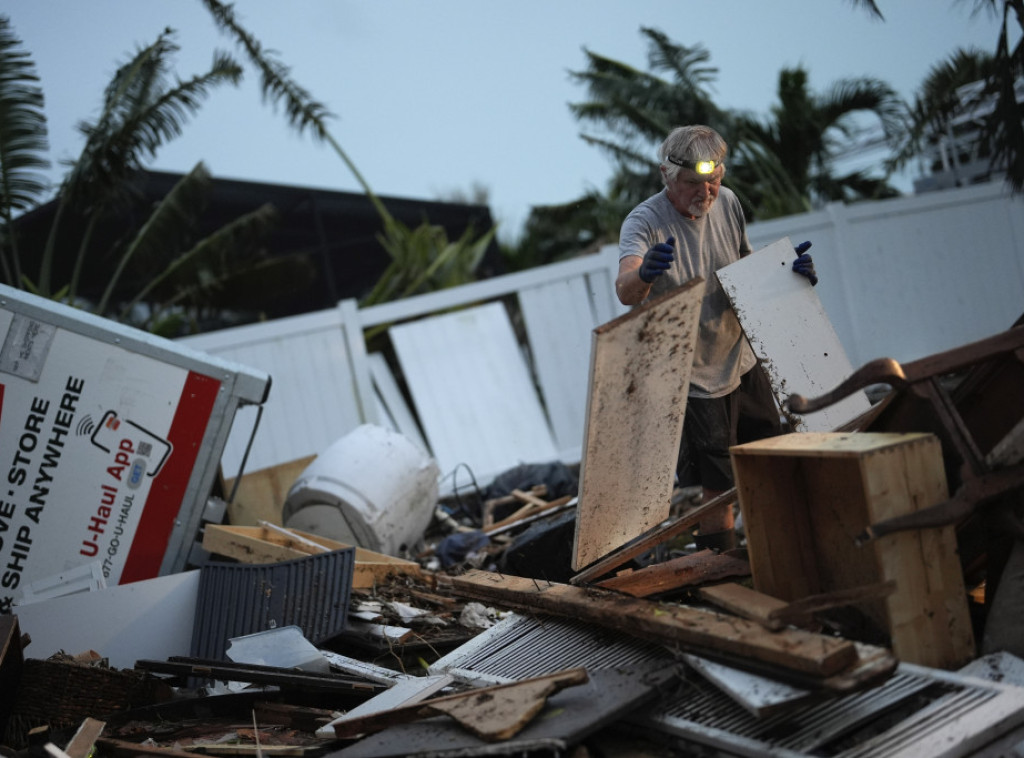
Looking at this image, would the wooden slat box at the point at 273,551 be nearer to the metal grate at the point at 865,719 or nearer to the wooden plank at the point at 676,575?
the wooden plank at the point at 676,575

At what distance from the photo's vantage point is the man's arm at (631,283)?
3.61 metres

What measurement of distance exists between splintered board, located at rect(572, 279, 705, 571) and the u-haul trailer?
8.83 ft

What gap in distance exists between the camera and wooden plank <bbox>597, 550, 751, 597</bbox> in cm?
310

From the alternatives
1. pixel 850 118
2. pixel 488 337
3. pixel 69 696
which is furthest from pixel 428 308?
pixel 850 118

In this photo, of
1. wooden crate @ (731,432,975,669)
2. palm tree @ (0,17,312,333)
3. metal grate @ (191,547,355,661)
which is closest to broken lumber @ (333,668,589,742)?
wooden crate @ (731,432,975,669)

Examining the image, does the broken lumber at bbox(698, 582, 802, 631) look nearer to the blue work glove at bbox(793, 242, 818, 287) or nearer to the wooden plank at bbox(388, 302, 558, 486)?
the blue work glove at bbox(793, 242, 818, 287)

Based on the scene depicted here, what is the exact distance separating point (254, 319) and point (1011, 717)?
14.5 m

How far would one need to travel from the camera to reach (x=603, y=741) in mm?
2600

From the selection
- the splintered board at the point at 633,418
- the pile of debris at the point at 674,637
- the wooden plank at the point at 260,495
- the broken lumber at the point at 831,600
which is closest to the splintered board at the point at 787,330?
the pile of debris at the point at 674,637

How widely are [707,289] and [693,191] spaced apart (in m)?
0.42

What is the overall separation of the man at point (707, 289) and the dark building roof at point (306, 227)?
11.1 metres

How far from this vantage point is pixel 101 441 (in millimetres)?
5078

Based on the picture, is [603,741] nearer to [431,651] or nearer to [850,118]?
[431,651]

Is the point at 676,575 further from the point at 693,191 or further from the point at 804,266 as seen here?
the point at 804,266
